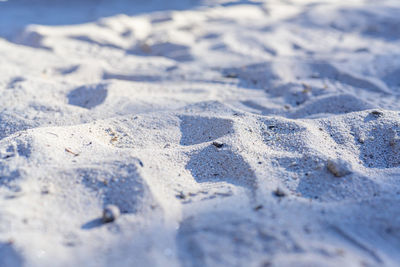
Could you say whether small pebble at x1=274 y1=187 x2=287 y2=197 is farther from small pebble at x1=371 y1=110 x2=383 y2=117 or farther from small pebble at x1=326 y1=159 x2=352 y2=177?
small pebble at x1=371 y1=110 x2=383 y2=117

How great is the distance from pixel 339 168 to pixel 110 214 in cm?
88

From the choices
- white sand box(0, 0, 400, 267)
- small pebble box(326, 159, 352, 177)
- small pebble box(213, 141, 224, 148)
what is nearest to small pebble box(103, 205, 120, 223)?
white sand box(0, 0, 400, 267)

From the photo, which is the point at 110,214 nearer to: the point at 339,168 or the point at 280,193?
the point at 280,193

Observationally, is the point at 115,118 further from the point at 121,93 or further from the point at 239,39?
the point at 239,39

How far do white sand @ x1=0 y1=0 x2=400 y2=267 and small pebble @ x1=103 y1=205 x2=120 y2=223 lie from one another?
0.02 meters

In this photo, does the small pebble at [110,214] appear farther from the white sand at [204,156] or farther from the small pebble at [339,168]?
the small pebble at [339,168]

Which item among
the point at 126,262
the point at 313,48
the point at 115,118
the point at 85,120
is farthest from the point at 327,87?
the point at 126,262

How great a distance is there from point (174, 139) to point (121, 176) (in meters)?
0.49

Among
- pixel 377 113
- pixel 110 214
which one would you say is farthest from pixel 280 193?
pixel 377 113

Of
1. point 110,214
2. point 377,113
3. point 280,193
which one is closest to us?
point 110,214

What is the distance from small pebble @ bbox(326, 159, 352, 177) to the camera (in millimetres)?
1330

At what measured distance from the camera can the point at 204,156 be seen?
4.96ft

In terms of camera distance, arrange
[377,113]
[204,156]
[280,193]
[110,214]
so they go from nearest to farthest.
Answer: [110,214] → [280,193] → [204,156] → [377,113]

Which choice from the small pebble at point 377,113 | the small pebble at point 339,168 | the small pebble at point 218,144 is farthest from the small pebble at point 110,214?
the small pebble at point 377,113
